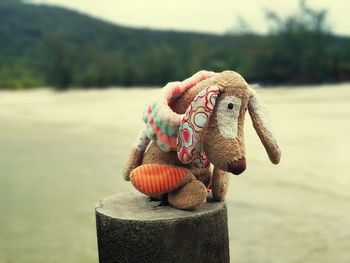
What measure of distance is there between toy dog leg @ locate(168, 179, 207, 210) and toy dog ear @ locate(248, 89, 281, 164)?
363mm

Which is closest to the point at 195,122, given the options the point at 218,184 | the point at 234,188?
the point at 218,184

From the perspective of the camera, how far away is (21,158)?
33.6 feet

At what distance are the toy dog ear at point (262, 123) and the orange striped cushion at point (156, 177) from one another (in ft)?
1.35

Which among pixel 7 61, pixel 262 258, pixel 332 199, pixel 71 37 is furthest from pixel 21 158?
pixel 71 37

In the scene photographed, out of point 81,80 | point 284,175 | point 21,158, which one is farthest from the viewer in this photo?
point 81,80

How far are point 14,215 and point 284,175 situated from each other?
3.09 metres

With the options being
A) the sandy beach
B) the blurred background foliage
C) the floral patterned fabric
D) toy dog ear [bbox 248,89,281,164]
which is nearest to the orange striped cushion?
the floral patterned fabric

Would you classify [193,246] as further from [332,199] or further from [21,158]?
[21,158]

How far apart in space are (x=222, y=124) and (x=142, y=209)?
59 centimetres

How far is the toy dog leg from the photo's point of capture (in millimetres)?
3133

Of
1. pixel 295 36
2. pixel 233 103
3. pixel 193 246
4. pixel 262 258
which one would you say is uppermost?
pixel 295 36

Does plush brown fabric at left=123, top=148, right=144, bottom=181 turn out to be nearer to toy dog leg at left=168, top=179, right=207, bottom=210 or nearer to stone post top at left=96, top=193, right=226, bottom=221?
stone post top at left=96, top=193, right=226, bottom=221

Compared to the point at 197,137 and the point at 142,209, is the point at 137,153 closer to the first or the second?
the point at 142,209

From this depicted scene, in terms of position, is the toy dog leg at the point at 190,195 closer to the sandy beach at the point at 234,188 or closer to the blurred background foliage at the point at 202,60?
the sandy beach at the point at 234,188
